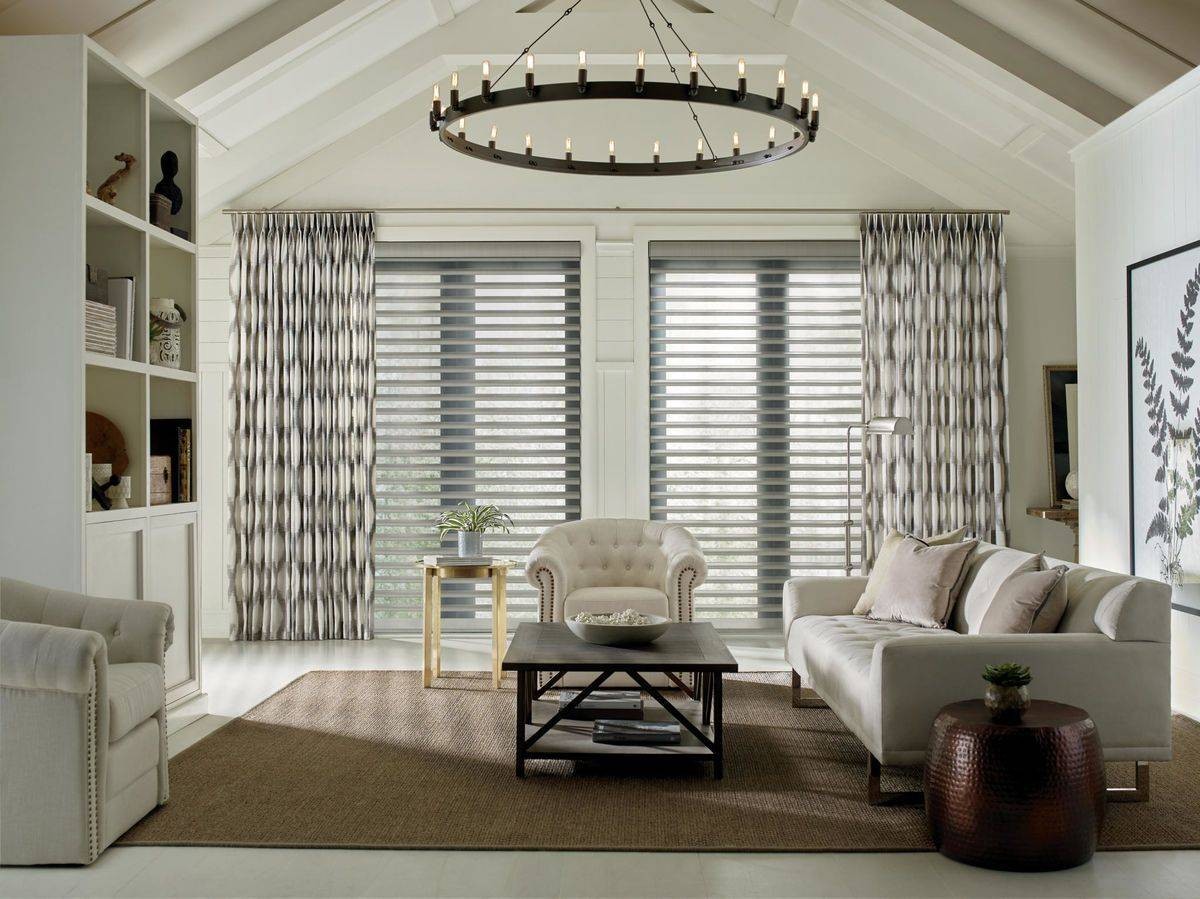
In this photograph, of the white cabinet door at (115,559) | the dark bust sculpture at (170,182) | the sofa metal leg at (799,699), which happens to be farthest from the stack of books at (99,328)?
the sofa metal leg at (799,699)

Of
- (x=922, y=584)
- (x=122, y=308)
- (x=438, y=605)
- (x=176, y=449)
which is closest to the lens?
(x=122, y=308)

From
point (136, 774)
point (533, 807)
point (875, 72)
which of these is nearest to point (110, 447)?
point (136, 774)

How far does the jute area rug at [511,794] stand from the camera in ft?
10.4

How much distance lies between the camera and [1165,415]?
182 inches

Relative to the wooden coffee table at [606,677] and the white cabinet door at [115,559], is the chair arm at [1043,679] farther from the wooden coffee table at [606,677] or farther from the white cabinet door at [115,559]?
the white cabinet door at [115,559]

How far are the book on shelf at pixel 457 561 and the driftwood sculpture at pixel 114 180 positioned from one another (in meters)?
2.37

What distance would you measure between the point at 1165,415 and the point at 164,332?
4603 mm

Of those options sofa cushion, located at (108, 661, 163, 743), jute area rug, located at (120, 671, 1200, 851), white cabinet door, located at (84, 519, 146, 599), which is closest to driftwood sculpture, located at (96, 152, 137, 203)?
white cabinet door, located at (84, 519, 146, 599)

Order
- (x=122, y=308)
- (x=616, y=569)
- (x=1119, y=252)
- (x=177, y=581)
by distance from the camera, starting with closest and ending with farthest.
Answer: (x=122, y=308) < (x=177, y=581) < (x=1119, y=252) < (x=616, y=569)

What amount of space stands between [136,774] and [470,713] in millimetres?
1775

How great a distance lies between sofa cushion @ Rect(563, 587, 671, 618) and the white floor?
217cm

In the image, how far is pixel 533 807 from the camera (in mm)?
3465

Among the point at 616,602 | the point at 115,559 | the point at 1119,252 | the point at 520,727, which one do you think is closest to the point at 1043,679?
the point at 520,727

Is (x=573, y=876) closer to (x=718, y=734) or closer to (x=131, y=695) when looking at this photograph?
(x=718, y=734)
